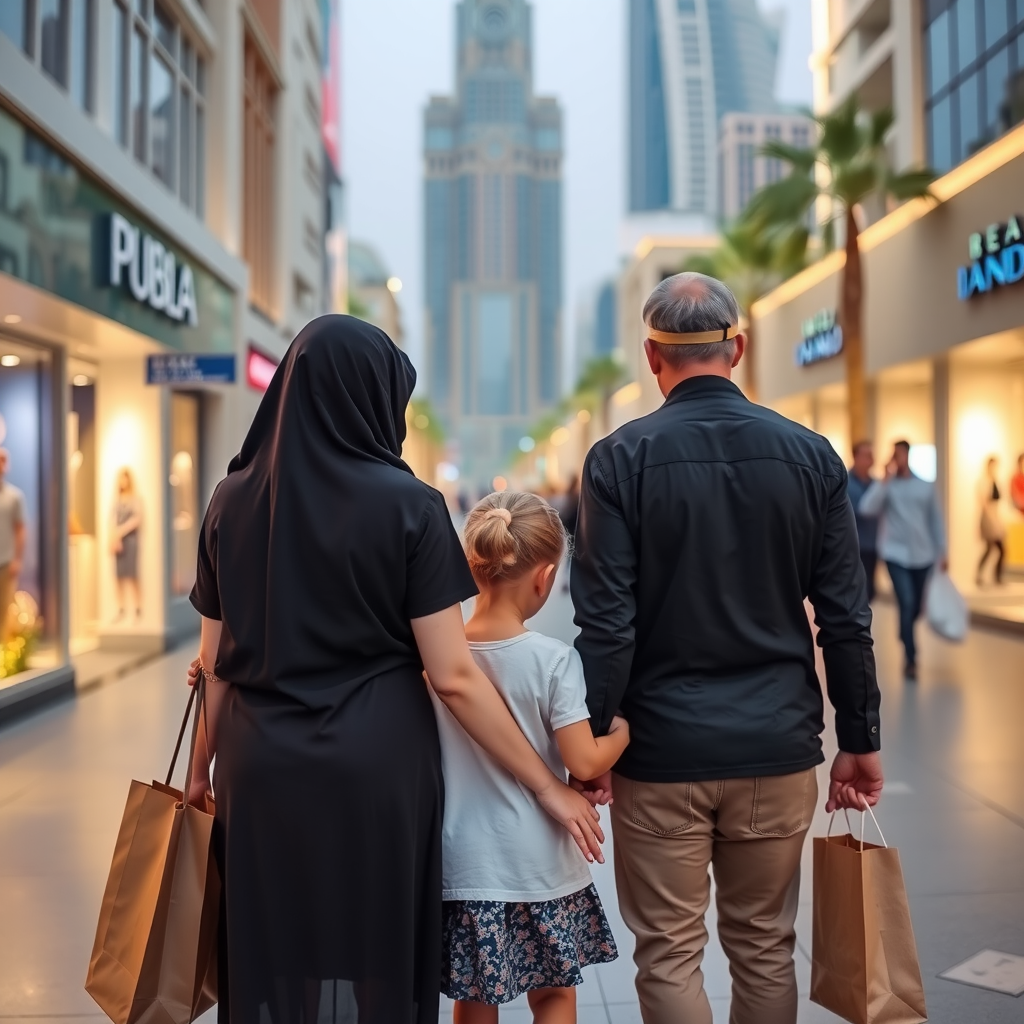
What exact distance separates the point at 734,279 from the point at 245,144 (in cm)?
→ 1794

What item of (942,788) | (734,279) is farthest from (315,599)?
(734,279)

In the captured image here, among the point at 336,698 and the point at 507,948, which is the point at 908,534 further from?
the point at 336,698

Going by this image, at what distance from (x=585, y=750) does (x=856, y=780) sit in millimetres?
715

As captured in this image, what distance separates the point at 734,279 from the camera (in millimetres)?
33000

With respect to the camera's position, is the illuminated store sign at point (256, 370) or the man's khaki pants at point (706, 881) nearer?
the man's khaki pants at point (706, 881)

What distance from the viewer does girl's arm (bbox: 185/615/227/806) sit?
7.55 ft

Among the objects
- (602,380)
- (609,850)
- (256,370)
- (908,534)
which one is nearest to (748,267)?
(256,370)

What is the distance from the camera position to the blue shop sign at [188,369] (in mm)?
11016

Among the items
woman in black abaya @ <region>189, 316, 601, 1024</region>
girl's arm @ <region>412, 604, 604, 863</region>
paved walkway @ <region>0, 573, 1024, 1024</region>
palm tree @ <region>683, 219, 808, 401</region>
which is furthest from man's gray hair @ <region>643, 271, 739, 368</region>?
palm tree @ <region>683, 219, 808, 401</region>

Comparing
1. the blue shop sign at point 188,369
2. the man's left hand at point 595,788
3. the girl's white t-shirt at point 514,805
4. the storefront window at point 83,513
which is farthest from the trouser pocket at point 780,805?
the storefront window at point 83,513

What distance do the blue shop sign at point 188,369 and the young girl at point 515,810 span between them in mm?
9165

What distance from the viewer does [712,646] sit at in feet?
7.61

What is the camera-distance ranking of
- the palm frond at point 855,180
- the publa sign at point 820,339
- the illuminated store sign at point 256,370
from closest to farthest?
the illuminated store sign at point 256,370 < the palm frond at point 855,180 < the publa sign at point 820,339

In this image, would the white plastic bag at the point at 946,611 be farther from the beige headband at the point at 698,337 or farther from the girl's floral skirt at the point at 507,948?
the girl's floral skirt at the point at 507,948
